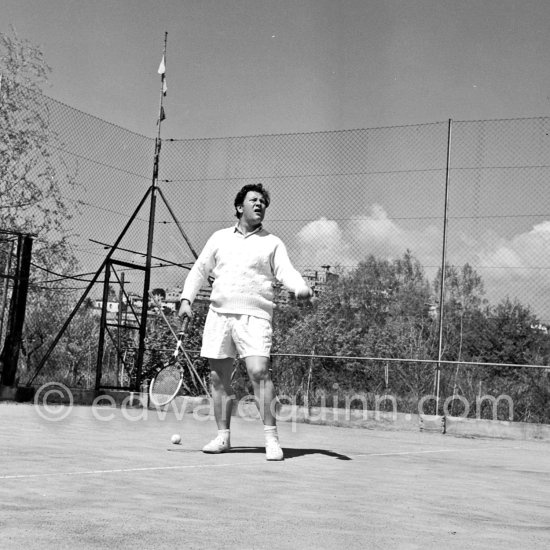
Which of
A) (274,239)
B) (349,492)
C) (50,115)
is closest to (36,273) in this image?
(50,115)

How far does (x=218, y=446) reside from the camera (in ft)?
17.8

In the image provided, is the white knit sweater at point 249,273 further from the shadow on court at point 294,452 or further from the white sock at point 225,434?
the shadow on court at point 294,452

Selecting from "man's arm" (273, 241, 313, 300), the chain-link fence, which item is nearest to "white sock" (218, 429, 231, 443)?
"man's arm" (273, 241, 313, 300)

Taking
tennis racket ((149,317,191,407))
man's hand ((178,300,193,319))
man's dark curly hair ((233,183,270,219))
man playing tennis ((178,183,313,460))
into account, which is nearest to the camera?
man playing tennis ((178,183,313,460))

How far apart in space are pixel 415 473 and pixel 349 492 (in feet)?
4.00

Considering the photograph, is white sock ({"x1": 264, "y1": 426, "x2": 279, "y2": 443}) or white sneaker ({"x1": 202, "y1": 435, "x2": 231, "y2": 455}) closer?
white sock ({"x1": 264, "y1": 426, "x2": 279, "y2": 443})

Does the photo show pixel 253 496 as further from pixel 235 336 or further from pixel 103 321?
pixel 103 321

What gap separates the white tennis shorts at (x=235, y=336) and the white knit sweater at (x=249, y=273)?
0.05 metres

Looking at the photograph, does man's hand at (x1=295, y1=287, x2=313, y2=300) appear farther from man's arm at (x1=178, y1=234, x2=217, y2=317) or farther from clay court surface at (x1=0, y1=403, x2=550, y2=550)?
clay court surface at (x1=0, y1=403, x2=550, y2=550)

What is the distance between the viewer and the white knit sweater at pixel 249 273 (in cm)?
534

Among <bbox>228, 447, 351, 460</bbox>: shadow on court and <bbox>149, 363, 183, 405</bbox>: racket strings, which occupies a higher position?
<bbox>149, 363, 183, 405</bbox>: racket strings

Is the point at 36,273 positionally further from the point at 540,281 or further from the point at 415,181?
the point at 540,281

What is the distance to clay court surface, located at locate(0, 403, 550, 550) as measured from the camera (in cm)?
264

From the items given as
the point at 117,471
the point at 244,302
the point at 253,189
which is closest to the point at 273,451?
the point at 244,302
